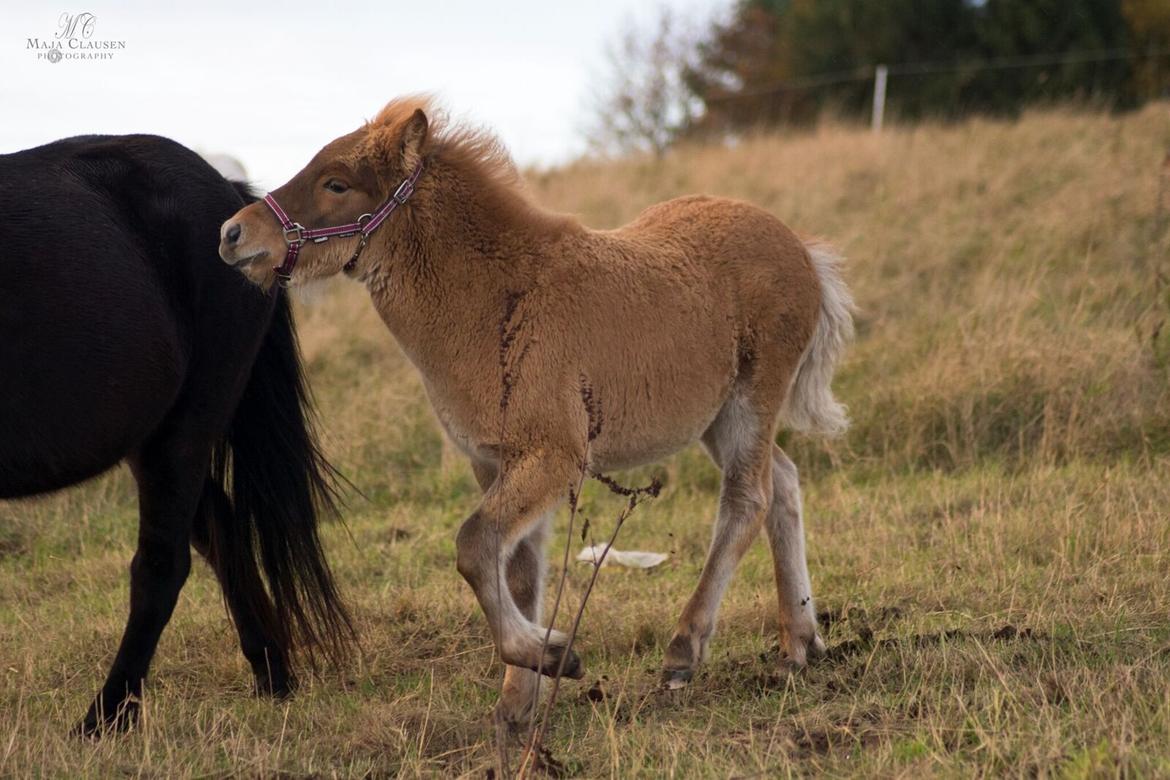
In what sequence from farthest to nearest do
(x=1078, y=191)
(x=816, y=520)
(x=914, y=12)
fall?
(x=914, y=12), (x=1078, y=191), (x=816, y=520)

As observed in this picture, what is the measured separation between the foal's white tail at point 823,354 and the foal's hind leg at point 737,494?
353 millimetres

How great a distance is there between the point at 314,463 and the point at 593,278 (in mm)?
1653

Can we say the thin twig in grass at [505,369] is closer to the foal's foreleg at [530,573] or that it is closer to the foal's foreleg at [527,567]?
the foal's foreleg at [527,567]

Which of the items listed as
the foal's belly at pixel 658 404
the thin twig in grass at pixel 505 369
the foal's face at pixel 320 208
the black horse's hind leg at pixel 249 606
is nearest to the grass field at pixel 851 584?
the black horse's hind leg at pixel 249 606

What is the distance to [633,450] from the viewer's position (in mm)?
4773

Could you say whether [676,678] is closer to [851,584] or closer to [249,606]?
[851,584]

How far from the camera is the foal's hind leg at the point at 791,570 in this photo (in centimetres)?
514

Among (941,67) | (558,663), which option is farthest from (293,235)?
(941,67)

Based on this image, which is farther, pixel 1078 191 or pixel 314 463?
pixel 1078 191

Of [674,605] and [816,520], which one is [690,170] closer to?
[816,520]

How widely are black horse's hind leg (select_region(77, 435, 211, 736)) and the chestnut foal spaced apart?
92cm

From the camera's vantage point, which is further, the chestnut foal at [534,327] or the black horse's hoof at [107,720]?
the black horse's hoof at [107,720]

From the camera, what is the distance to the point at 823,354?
5523 mm

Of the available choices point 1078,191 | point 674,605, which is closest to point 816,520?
point 674,605
